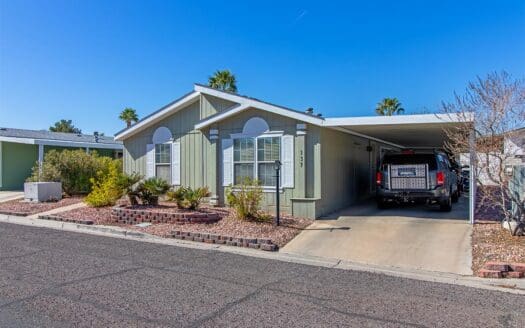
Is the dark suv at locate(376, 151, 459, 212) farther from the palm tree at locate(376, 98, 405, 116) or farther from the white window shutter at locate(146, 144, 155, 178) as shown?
the palm tree at locate(376, 98, 405, 116)

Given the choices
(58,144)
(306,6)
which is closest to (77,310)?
(306,6)

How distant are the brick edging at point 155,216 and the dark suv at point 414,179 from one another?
16.3 ft

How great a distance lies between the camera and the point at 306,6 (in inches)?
597

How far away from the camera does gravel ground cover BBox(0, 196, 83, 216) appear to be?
12645mm

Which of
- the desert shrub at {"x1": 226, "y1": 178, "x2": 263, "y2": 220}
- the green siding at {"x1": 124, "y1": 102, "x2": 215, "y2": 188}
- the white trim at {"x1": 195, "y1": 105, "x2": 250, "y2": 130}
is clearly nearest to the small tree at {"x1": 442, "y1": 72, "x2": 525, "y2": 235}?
the desert shrub at {"x1": 226, "y1": 178, "x2": 263, "y2": 220}

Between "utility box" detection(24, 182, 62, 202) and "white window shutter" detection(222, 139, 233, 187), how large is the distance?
24.0 ft

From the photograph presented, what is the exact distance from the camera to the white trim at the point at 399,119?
8.84m

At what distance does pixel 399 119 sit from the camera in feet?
31.4

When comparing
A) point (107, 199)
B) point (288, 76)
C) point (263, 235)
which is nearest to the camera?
point (263, 235)

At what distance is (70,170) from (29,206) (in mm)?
2921

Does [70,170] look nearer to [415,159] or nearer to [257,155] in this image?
[257,155]

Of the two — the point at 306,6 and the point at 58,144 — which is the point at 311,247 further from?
the point at 58,144

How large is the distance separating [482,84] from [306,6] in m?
Answer: 8.98

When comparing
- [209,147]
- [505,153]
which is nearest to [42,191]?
[209,147]
